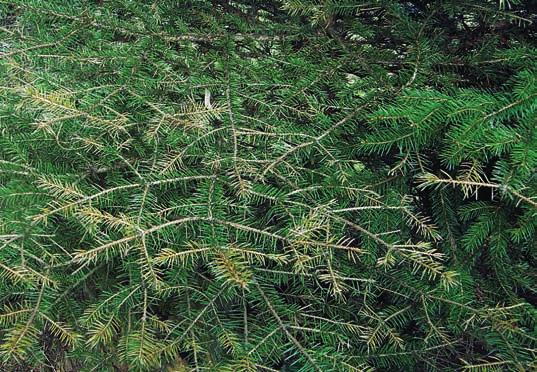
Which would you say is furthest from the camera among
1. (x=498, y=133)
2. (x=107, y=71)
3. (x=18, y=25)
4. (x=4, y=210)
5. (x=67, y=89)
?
(x=18, y=25)

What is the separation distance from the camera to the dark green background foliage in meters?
→ 1.04

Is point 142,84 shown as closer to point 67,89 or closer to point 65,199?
point 67,89

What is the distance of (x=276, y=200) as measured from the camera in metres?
1.11

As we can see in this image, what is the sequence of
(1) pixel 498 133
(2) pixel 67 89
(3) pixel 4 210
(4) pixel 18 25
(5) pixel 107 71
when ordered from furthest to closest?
1. (4) pixel 18 25
2. (5) pixel 107 71
3. (2) pixel 67 89
4. (3) pixel 4 210
5. (1) pixel 498 133

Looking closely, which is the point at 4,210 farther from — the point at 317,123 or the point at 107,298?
the point at 317,123

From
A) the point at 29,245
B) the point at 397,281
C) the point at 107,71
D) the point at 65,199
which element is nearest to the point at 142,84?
the point at 107,71

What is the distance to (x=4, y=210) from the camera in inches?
45.9

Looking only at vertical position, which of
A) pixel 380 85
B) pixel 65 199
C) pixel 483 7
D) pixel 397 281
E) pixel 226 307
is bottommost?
pixel 226 307

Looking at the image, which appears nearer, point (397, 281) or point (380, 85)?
point (397, 281)

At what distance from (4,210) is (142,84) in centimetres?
47

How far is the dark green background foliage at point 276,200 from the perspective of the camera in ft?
3.41

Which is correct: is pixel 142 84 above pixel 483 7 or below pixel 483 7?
below

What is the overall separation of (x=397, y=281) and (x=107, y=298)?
0.67m

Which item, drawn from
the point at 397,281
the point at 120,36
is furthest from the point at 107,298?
the point at 120,36
